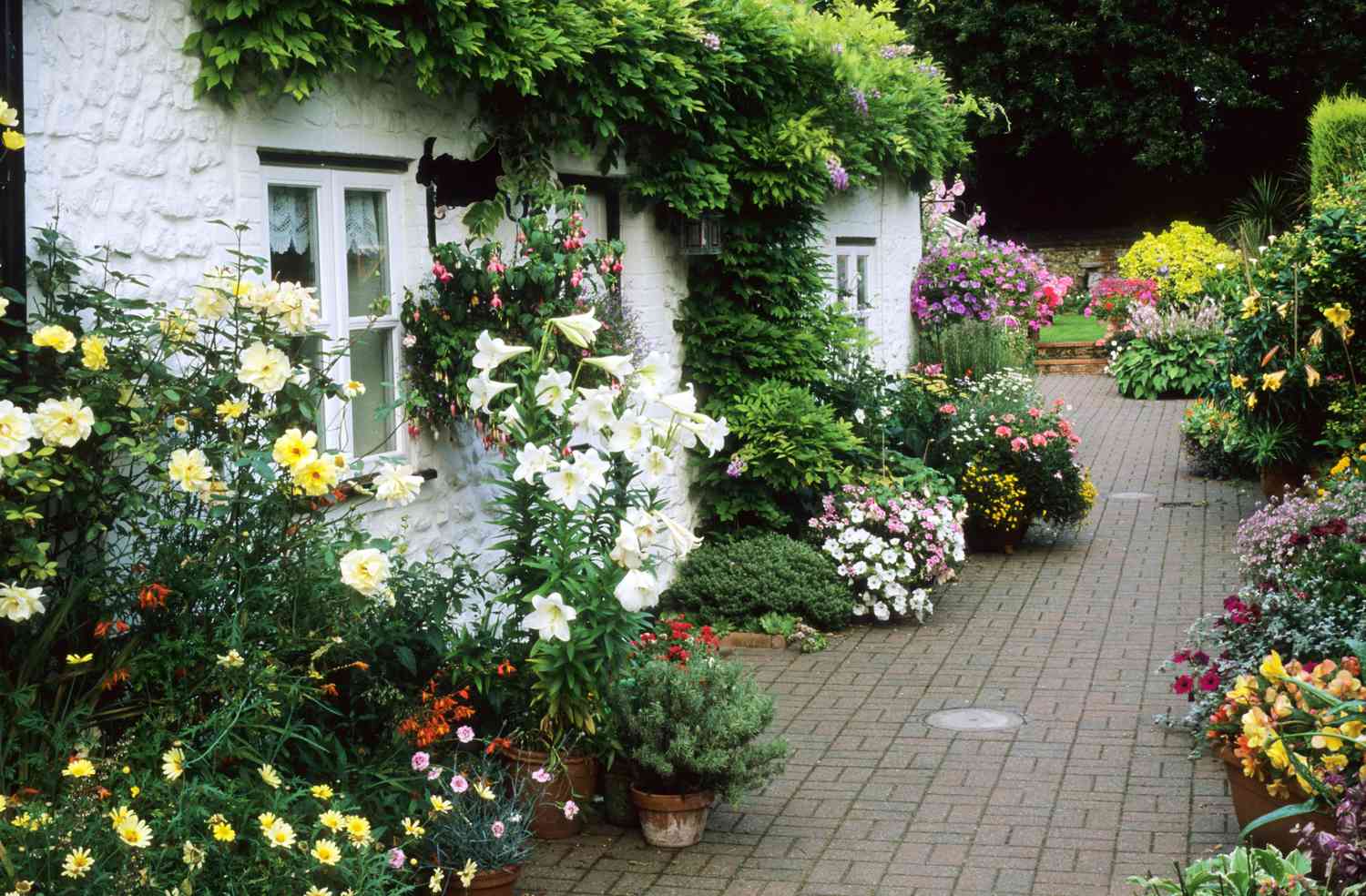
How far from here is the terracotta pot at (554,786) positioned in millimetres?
5273

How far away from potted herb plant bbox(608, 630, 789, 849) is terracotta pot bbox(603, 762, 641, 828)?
56mm

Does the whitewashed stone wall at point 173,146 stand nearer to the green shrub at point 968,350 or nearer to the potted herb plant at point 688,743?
the potted herb plant at point 688,743

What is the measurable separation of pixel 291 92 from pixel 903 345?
28.9 ft

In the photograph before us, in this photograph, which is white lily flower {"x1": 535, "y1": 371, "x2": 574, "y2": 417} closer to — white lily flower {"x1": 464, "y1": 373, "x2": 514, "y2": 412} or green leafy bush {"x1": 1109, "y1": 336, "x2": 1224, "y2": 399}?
white lily flower {"x1": 464, "y1": 373, "x2": 514, "y2": 412}

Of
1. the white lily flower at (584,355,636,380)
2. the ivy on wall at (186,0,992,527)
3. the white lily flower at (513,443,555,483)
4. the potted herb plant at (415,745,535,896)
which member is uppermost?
the ivy on wall at (186,0,992,527)

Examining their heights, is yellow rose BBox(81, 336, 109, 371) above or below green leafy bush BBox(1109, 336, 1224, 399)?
above

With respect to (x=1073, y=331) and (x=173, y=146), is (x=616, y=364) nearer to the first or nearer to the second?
(x=173, y=146)

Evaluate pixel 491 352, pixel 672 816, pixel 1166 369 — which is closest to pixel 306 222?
pixel 491 352

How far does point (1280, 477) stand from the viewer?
38.0 ft

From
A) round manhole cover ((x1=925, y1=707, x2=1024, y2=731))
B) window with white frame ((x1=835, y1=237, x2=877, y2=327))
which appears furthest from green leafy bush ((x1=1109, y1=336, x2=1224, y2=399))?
round manhole cover ((x1=925, y1=707, x2=1024, y2=731))

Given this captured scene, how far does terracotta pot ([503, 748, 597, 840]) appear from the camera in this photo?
527cm

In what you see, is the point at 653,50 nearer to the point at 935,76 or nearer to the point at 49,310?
the point at 49,310

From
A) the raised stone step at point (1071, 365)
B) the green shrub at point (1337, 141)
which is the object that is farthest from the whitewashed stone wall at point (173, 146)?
the raised stone step at point (1071, 365)

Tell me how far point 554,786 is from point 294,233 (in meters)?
2.64
